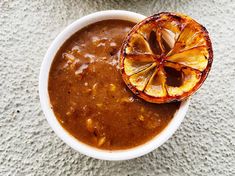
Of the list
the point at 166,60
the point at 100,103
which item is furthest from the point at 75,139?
the point at 166,60

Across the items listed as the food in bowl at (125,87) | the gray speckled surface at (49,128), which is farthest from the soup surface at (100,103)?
the gray speckled surface at (49,128)

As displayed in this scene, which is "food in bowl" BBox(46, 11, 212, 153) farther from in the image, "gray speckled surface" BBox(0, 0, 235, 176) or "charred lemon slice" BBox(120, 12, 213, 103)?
"gray speckled surface" BBox(0, 0, 235, 176)

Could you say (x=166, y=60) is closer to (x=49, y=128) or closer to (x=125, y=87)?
(x=125, y=87)

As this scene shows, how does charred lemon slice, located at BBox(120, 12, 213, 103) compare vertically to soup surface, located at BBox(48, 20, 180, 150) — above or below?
above

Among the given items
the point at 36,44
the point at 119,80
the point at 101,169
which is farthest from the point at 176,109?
the point at 36,44

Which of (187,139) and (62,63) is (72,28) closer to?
(62,63)

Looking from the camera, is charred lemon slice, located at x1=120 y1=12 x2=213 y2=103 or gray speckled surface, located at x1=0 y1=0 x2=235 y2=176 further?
gray speckled surface, located at x1=0 y1=0 x2=235 y2=176

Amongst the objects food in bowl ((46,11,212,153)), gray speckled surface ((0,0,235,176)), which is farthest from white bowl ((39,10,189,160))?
gray speckled surface ((0,0,235,176))
